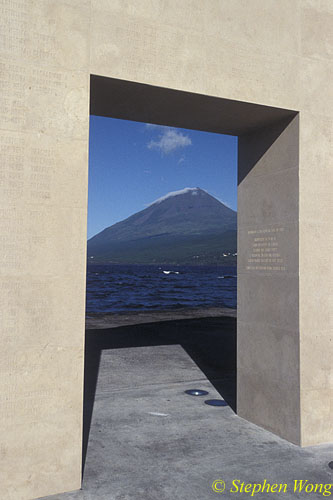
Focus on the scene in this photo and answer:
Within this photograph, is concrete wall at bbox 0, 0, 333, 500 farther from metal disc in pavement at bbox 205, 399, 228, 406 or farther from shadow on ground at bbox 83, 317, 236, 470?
shadow on ground at bbox 83, 317, 236, 470

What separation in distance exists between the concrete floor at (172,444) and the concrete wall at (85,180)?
473 millimetres

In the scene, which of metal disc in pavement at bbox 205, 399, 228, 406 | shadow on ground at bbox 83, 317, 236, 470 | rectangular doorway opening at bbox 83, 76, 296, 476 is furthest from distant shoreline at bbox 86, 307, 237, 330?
metal disc in pavement at bbox 205, 399, 228, 406

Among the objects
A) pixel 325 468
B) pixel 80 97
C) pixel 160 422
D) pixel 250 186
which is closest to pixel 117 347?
pixel 160 422

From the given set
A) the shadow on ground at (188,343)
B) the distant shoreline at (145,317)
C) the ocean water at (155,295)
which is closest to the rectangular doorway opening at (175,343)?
the shadow on ground at (188,343)

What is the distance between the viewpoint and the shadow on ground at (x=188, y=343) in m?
9.40

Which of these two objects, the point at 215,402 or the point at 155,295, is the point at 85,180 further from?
the point at 155,295

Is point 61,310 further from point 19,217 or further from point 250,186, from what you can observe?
point 250,186

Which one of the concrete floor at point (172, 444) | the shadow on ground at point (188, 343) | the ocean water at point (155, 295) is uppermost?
the shadow on ground at point (188, 343)

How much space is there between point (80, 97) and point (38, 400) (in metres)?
3.40

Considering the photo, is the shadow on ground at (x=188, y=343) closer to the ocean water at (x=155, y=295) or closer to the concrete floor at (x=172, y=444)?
the concrete floor at (x=172, y=444)

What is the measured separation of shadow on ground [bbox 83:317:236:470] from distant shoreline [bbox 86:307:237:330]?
3.19 ft

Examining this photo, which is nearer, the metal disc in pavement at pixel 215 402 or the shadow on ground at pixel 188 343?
the metal disc in pavement at pixel 215 402

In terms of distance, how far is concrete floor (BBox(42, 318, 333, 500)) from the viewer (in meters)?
5.15

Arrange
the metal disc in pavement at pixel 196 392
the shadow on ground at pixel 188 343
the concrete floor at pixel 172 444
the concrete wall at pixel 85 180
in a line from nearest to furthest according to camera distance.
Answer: the concrete wall at pixel 85 180 → the concrete floor at pixel 172 444 → the metal disc in pavement at pixel 196 392 → the shadow on ground at pixel 188 343
